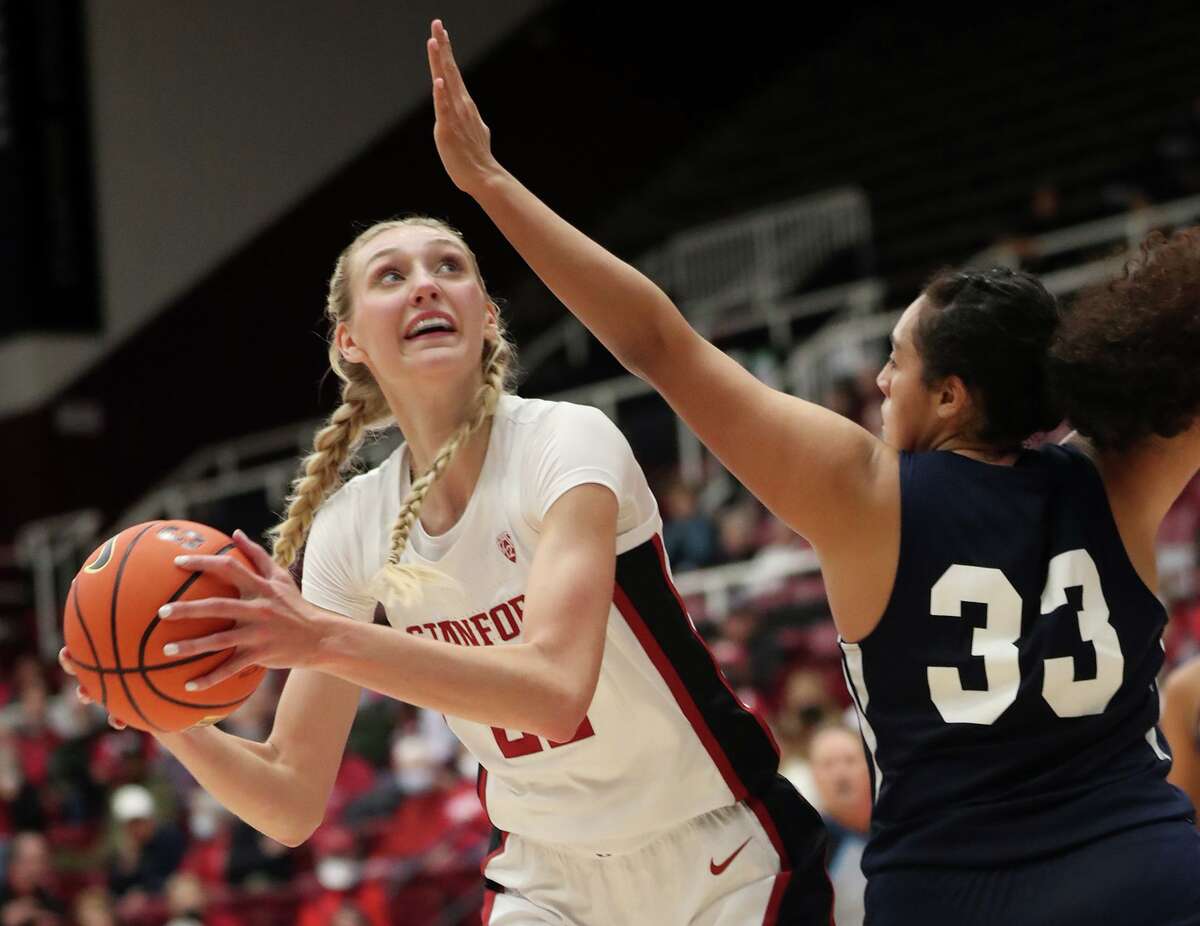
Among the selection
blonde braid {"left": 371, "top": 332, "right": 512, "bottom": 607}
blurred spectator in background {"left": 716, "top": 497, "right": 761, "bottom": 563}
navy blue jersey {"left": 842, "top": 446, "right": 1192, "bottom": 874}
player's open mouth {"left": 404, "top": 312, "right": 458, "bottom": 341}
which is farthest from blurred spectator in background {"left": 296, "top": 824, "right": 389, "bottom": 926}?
navy blue jersey {"left": 842, "top": 446, "right": 1192, "bottom": 874}

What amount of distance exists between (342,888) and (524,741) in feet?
19.1

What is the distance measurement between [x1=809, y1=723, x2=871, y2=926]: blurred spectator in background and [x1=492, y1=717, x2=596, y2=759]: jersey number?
2592 millimetres

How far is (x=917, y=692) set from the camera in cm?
248

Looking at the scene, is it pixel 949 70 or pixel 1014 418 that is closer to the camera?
pixel 1014 418

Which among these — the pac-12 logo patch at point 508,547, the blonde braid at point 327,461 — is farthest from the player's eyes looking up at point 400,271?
the pac-12 logo patch at point 508,547

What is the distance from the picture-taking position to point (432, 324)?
3143mm

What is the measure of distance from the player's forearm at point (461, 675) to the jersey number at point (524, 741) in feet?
1.81

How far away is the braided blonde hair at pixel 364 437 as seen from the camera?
3.09m

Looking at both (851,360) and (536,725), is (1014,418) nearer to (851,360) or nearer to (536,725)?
(536,725)

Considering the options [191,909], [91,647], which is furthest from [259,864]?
[91,647]

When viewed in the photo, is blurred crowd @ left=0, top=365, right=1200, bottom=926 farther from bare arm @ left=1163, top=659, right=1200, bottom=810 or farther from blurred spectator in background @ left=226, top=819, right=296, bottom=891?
bare arm @ left=1163, top=659, right=1200, bottom=810

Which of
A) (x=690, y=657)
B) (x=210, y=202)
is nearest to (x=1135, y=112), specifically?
(x=210, y=202)

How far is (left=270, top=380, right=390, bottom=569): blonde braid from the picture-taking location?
10.8 feet

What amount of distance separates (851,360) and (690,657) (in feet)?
26.9
